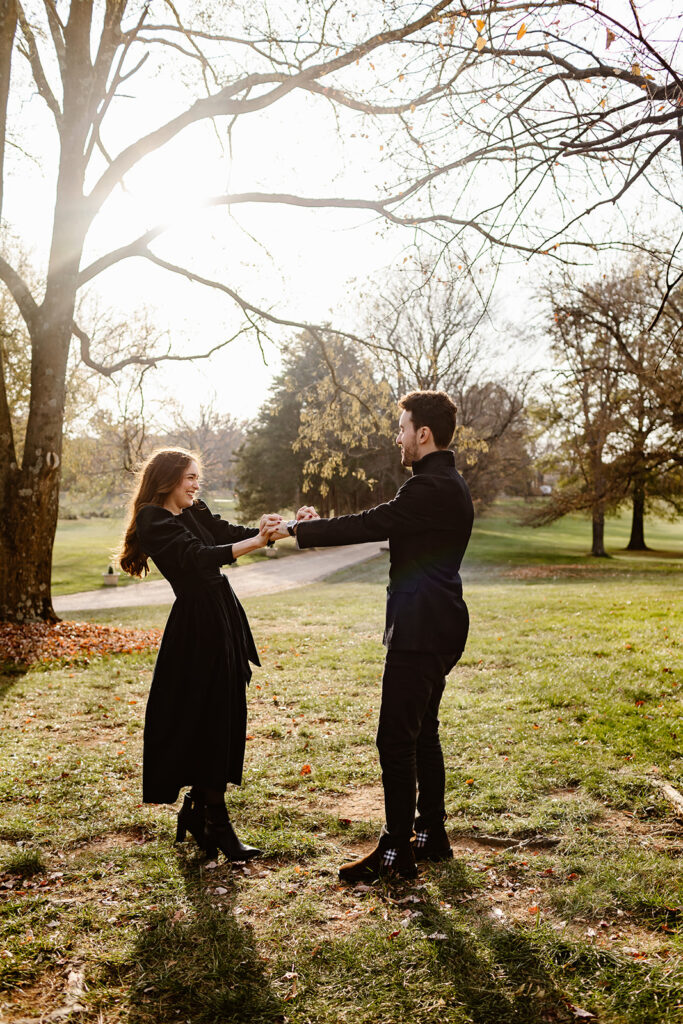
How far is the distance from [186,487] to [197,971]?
8.09ft

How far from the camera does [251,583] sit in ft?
68.9

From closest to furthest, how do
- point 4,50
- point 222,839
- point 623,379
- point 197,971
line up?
point 197,971 → point 222,839 → point 4,50 → point 623,379

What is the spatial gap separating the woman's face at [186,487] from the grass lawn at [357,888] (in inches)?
81.3

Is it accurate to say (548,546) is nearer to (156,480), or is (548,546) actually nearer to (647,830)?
(647,830)

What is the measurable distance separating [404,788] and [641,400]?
943 inches

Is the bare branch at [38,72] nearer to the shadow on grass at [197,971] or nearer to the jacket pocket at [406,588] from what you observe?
the jacket pocket at [406,588]

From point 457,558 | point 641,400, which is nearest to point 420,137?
point 457,558

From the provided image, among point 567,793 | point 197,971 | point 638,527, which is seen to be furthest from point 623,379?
point 197,971

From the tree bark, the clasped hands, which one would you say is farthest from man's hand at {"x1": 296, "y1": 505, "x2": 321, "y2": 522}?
the tree bark

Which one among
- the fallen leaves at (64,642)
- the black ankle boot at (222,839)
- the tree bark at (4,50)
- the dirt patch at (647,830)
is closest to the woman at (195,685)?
the black ankle boot at (222,839)

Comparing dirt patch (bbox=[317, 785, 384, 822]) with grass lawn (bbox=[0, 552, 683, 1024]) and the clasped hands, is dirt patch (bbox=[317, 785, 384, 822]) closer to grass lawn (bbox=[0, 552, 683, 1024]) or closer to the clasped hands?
grass lawn (bbox=[0, 552, 683, 1024])

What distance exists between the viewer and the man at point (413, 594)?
351 centimetres

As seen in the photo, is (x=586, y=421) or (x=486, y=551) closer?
(x=586, y=421)

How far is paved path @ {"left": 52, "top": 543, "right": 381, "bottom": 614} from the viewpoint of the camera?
57.2ft
